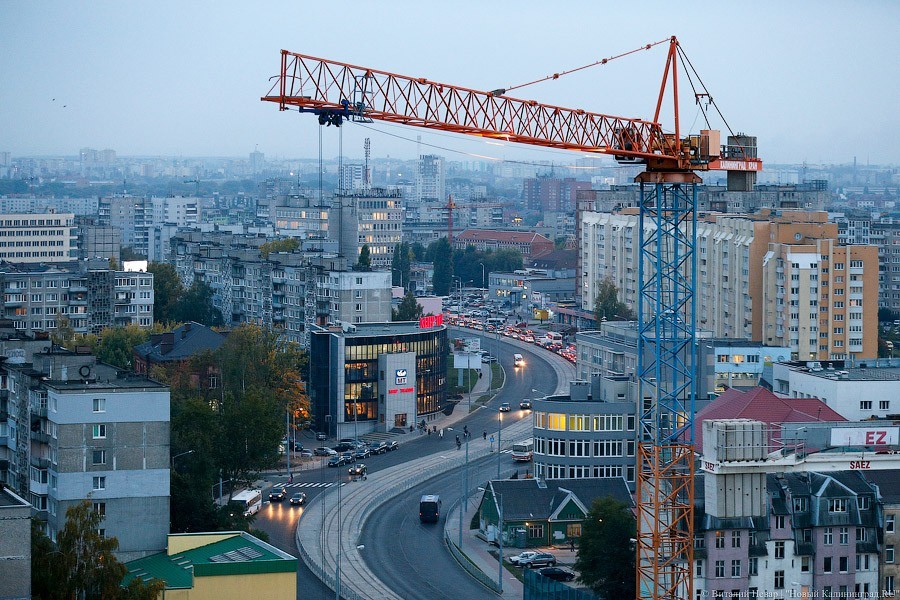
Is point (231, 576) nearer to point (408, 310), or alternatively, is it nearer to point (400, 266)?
point (408, 310)

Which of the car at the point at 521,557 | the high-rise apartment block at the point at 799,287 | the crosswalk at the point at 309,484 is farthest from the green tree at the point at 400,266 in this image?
the car at the point at 521,557

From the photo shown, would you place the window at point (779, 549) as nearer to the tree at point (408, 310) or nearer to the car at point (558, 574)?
the car at point (558, 574)

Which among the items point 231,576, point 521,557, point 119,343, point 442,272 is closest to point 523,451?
point 521,557

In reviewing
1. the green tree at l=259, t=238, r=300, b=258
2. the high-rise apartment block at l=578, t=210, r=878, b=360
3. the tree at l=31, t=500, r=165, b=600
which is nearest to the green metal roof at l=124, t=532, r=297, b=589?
the tree at l=31, t=500, r=165, b=600

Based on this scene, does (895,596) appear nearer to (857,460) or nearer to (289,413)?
(857,460)

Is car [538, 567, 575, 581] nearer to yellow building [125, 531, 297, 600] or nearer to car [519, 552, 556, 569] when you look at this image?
car [519, 552, 556, 569]
